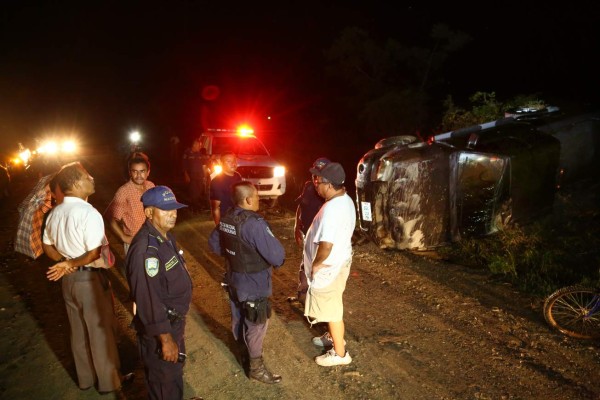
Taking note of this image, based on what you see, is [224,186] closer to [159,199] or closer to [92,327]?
[92,327]

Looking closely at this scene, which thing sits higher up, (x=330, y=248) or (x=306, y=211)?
(x=306, y=211)

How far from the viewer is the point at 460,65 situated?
1700 cm

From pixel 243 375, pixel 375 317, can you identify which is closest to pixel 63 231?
pixel 243 375

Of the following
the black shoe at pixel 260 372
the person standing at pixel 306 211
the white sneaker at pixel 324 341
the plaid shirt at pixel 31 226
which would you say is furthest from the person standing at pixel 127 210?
the white sneaker at pixel 324 341

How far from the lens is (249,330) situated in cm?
341

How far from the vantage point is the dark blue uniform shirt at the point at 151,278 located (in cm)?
247

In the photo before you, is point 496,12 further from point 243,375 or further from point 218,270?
point 243,375

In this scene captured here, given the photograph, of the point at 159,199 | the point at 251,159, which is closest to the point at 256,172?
the point at 251,159

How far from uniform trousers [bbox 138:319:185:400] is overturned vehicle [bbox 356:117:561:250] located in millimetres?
3907

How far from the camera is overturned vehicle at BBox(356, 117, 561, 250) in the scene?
19.5 ft

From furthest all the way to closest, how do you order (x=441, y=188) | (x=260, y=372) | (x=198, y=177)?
(x=198, y=177) → (x=441, y=188) → (x=260, y=372)

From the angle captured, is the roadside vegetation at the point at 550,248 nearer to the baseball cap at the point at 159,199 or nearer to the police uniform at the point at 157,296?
the police uniform at the point at 157,296

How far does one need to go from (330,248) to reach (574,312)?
2870 mm

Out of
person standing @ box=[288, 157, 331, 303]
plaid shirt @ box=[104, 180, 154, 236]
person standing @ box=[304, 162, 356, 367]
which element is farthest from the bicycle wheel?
plaid shirt @ box=[104, 180, 154, 236]
